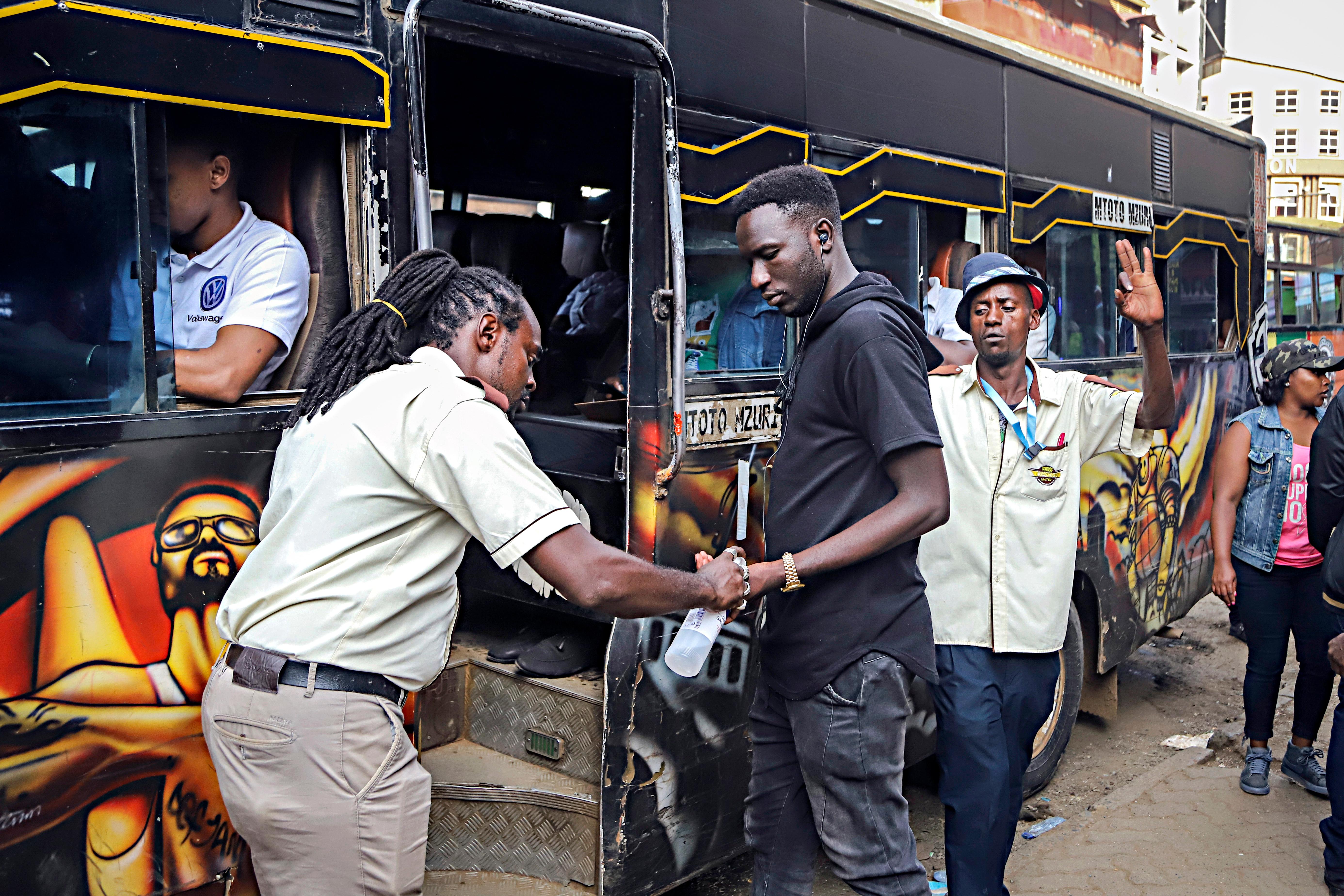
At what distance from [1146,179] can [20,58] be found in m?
5.22

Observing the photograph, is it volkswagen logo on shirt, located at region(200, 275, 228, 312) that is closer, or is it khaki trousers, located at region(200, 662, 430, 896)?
khaki trousers, located at region(200, 662, 430, 896)

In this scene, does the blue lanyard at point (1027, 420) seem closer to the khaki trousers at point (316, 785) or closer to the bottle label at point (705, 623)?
the bottle label at point (705, 623)

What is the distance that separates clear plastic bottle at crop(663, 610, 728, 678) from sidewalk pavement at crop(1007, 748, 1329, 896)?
5.73 ft

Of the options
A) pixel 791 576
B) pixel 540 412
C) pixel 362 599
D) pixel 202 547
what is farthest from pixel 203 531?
pixel 540 412

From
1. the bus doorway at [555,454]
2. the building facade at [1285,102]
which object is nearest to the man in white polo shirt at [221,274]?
the bus doorway at [555,454]

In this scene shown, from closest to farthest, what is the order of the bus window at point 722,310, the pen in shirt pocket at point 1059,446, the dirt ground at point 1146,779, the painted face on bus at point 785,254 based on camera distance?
the painted face on bus at point 785,254 < the pen in shirt pocket at point 1059,446 < the bus window at point 722,310 < the dirt ground at point 1146,779

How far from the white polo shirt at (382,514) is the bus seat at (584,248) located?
2.86 m

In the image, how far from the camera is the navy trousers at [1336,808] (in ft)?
11.9

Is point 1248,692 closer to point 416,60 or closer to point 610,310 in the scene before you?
point 610,310

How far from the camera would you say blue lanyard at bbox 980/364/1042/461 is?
306 centimetres

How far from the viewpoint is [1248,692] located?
185 inches

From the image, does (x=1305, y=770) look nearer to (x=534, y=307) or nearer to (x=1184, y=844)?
(x=1184, y=844)

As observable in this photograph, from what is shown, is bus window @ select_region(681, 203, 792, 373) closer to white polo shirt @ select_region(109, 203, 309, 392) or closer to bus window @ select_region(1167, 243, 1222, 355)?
white polo shirt @ select_region(109, 203, 309, 392)

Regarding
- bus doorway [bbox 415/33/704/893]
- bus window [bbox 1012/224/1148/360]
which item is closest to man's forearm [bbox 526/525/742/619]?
bus doorway [bbox 415/33/704/893]
